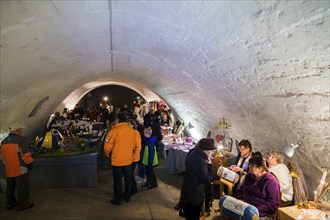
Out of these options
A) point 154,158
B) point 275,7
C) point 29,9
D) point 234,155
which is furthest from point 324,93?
point 154,158

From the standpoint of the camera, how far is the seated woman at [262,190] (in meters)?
3.66

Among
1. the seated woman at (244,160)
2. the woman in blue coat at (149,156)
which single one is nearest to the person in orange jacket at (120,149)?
the woman in blue coat at (149,156)

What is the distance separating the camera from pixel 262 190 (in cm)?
374

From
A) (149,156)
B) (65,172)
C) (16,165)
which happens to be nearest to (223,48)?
(149,156)

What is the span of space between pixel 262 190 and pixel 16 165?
4807 millimetres

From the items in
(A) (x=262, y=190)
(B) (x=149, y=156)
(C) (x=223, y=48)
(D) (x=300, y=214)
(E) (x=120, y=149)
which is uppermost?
(C) (x=223, y=48)

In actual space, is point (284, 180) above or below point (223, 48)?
below

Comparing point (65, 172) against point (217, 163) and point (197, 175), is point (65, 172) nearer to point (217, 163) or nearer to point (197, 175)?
point (217, 163)

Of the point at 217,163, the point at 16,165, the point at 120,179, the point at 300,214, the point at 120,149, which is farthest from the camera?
the point at 217,163

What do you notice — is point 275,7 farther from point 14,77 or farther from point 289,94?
point 14,77

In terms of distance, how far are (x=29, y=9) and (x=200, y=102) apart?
4773 mm

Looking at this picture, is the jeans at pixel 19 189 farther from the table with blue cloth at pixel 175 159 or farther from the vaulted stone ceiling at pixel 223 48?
the table with blue cloth at pixel 175 159

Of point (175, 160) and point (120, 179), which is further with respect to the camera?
point (175, 160)

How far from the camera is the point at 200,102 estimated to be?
6.54 meters
